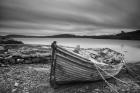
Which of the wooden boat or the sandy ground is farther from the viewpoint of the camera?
the sandy ground

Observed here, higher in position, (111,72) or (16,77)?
(111,72)

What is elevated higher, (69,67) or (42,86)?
(69,67)

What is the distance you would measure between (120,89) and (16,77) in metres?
7.22

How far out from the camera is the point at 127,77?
9562 mm

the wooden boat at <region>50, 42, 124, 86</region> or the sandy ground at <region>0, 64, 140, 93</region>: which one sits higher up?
the wooden boat at <region>50, 42, 124, 86</region>

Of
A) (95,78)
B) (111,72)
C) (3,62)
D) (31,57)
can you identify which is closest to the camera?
(95,78)

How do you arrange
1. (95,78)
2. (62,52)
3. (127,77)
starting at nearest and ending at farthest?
(62,52), (95,78), (127,77)

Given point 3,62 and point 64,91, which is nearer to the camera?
point 64,91

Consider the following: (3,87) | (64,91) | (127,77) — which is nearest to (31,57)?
(3,87)

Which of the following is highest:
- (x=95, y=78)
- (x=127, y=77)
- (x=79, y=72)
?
(x=79, y=72)

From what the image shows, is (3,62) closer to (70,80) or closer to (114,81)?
(70,80)

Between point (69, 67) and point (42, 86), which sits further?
point (42, 86)

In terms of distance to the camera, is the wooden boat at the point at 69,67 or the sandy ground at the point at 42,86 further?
the sandy ground at the point at 42,86

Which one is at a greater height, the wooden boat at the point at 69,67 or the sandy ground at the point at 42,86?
the wooden boat at the point at 69,67
